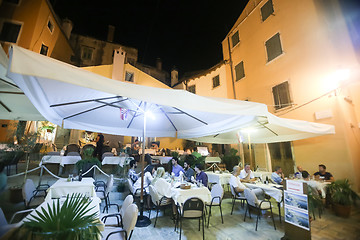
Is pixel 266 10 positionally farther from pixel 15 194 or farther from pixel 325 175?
pixel 15 194

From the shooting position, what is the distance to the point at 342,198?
5508mm

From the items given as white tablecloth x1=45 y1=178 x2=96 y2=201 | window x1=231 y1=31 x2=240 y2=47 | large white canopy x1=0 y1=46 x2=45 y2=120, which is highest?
window x1=231 y1=31 x2=240 y2=47

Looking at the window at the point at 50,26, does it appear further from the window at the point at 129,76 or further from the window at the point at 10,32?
the window at the point at 129,76

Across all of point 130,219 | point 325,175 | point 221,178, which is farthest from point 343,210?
point 130,219

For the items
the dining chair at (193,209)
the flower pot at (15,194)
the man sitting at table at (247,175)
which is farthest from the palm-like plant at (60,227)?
the man sitting at table at (247,175)

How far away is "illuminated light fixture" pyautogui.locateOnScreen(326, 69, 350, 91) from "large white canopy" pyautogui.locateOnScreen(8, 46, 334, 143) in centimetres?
280

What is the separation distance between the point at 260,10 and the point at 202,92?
772cm

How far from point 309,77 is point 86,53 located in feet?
64.6

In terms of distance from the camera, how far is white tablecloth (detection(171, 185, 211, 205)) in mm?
4473

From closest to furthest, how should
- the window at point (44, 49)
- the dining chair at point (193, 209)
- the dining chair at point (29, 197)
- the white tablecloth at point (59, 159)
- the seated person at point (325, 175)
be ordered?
the dining chair at point (193, 209) < the dining chair at point (29, 197) < the seated person at point (325, 175) < the white tablecloth at point (59, 159) < the window at point (44, 49)

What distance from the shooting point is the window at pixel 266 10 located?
35.6 ft

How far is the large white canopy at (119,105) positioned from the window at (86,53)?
49.9 feet

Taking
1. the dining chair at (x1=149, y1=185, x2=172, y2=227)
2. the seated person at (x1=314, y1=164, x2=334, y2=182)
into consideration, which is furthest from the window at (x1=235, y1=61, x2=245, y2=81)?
the dining chair at (x1=149, y1=185, x2=172, y2=227)

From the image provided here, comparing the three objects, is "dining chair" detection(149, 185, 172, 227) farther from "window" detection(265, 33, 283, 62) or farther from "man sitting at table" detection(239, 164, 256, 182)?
"window" detection(265, 33, 283, 62)
